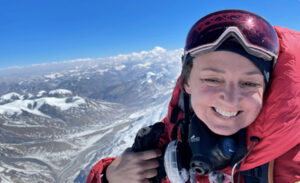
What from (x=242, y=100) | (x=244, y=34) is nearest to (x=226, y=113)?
(x=242, y=100)

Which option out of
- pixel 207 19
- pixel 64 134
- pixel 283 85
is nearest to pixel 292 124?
pixel 283 85

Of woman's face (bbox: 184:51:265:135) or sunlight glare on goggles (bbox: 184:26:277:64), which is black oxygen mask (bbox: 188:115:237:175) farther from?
sunlight glare on goggles (bbox: 184:26:277:64)

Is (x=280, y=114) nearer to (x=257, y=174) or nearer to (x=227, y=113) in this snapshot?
(x=227, y=113)

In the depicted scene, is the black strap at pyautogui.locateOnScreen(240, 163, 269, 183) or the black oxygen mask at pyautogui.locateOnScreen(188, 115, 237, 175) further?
the black oxygen mask at pyautogui.locateOnScreen(188, 115, 237, 175)

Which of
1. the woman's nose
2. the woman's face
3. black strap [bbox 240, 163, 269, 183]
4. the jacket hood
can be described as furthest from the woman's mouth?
black strap [bbox 240, 163, 269, 183]

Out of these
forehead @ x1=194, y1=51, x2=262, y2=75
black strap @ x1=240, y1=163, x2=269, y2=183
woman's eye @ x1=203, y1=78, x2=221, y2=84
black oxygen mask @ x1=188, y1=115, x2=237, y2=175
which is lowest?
black strap @ x1=240, y1=163, x2=269, y2=183

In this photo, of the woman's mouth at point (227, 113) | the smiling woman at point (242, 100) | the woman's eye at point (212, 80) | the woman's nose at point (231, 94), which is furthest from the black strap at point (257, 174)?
the woman's eye at point (212, 80)

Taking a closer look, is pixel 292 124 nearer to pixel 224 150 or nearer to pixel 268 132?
pixel 268 132
